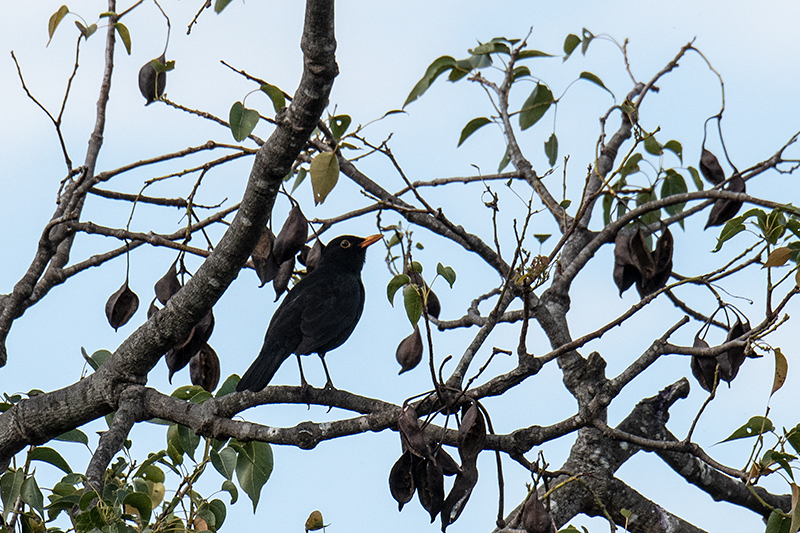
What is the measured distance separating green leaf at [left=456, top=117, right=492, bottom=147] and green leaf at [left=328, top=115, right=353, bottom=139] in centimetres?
181

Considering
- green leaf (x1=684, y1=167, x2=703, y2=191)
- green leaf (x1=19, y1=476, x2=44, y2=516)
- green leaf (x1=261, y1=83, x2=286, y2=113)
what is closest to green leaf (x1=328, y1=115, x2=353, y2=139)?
green leaf (x1=261, y1=83, x2=286, y2=113)

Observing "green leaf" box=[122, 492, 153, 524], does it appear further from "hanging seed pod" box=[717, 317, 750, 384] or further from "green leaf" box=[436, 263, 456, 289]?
"hanging seed pod" box=[717, 317, 750, 384]

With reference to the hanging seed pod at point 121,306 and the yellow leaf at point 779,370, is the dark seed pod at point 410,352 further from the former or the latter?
the yellow leaf at point 779,370

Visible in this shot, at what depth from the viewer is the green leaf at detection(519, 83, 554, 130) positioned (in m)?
5.96

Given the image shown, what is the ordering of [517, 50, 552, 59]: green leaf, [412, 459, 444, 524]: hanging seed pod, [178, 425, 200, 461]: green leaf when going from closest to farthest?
1. [412, 459, 444, 524]: hanging seed pod
2. [178, 425, 200, 461]: green leaf
3. [517, 50, 552, 59]: green leaf

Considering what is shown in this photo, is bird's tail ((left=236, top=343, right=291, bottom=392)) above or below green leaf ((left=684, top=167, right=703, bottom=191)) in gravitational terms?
below

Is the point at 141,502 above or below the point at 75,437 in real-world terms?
below

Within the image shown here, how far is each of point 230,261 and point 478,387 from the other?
1.36m

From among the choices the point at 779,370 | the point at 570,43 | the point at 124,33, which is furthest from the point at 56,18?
the point at 779,370

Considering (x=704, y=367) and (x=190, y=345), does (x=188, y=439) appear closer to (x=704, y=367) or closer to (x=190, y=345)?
(x=190, y=345)

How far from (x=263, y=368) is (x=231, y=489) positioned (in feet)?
2.70

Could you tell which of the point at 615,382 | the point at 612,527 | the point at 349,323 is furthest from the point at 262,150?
the point at 349,323

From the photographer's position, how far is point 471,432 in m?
2.86

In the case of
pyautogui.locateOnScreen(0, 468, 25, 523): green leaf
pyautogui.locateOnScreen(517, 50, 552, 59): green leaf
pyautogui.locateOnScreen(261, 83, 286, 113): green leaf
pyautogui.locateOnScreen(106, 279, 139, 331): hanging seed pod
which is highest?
pyautogui.locateOnScreen(517, 50, 552, 59): green leaf
